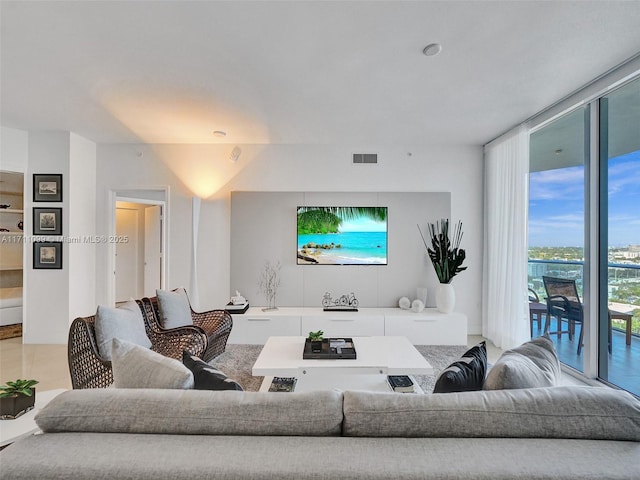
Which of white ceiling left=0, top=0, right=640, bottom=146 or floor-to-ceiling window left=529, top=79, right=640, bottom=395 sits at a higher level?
white ceiling left=0, top=0, right=640, bottom=146

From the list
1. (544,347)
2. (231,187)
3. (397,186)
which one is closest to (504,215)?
(397,186)

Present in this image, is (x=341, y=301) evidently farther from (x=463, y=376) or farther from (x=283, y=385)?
(x=463, y=376)

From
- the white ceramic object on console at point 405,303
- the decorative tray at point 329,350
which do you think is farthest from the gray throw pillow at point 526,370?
the white ceramic object on console at point 405,303

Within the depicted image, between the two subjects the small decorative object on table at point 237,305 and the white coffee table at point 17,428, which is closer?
the white coffee table at point 17,428

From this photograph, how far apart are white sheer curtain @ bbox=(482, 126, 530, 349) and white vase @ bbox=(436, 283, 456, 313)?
57 centimetres

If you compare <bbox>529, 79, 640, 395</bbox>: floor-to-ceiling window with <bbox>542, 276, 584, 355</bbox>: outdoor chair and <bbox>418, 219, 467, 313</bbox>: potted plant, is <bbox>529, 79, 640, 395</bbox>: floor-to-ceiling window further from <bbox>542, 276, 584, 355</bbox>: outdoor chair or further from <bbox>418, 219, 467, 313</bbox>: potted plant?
<bbox>418, 219, 467, 313</bbox>: potted plant

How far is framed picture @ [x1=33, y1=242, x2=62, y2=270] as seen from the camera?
14.5 ft

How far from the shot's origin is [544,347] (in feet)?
5.24

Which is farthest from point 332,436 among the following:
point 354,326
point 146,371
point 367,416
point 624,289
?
point 354,326

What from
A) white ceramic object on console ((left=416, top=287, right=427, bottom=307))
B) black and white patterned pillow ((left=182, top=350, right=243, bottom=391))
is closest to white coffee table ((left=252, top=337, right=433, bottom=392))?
black and white patterned pillow ((left=182, top=350, right=243, bottom=391))

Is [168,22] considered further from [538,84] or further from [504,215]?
[504,215]

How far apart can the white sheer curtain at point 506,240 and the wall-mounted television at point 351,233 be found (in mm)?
1430

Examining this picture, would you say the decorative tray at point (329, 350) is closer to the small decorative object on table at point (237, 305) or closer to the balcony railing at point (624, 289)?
the small decorative object on table at point (237, 305)

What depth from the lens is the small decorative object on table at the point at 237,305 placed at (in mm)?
4426
